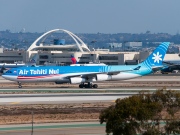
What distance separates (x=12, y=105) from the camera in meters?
56.3

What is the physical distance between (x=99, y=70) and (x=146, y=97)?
50.3m

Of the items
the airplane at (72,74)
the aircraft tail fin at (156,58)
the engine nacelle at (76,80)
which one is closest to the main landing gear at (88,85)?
the airplane at (72,74)

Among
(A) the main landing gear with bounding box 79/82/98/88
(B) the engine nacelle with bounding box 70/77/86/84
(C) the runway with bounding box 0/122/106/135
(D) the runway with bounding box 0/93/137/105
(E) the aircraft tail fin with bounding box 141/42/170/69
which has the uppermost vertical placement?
(E) the aircraft tail fin with bounding box 141/42/170/69

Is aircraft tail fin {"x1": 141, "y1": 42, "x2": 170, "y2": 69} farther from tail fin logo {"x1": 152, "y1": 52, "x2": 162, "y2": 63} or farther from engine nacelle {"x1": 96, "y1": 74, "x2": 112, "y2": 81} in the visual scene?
engine nacelle {"x1": 96, "y1": 74, "x2": 112, "y2": 81}

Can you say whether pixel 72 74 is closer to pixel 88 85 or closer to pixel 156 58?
pixel 88 85

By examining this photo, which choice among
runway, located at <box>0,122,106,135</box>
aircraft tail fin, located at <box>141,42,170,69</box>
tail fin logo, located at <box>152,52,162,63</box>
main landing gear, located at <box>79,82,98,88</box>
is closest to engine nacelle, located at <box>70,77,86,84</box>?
main landing gear, located at <box>79,82,98,88</box>

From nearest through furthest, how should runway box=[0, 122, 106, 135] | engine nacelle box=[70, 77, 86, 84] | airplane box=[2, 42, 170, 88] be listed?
runway box=[0, 122, 106, 135], airplane box=[2, 42, 170, 88], engine nacelle box=[70, 77, 86, 84]

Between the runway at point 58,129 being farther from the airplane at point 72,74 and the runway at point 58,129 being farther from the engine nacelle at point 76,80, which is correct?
the airplane at point 72,74

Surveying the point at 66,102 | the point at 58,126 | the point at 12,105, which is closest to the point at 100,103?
the point at 66,102

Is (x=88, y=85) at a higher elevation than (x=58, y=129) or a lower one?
higher

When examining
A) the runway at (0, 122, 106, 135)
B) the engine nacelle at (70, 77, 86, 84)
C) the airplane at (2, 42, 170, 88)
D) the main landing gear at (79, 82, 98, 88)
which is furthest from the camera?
the main landing gear at (79, 82, 98, 88)

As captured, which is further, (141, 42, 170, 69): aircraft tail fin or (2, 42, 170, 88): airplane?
(141, 42, 170, 69): aircraft tail fin

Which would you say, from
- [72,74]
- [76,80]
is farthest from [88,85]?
[72,74]

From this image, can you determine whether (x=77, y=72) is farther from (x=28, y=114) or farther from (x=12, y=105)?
(x=28, y=114)
